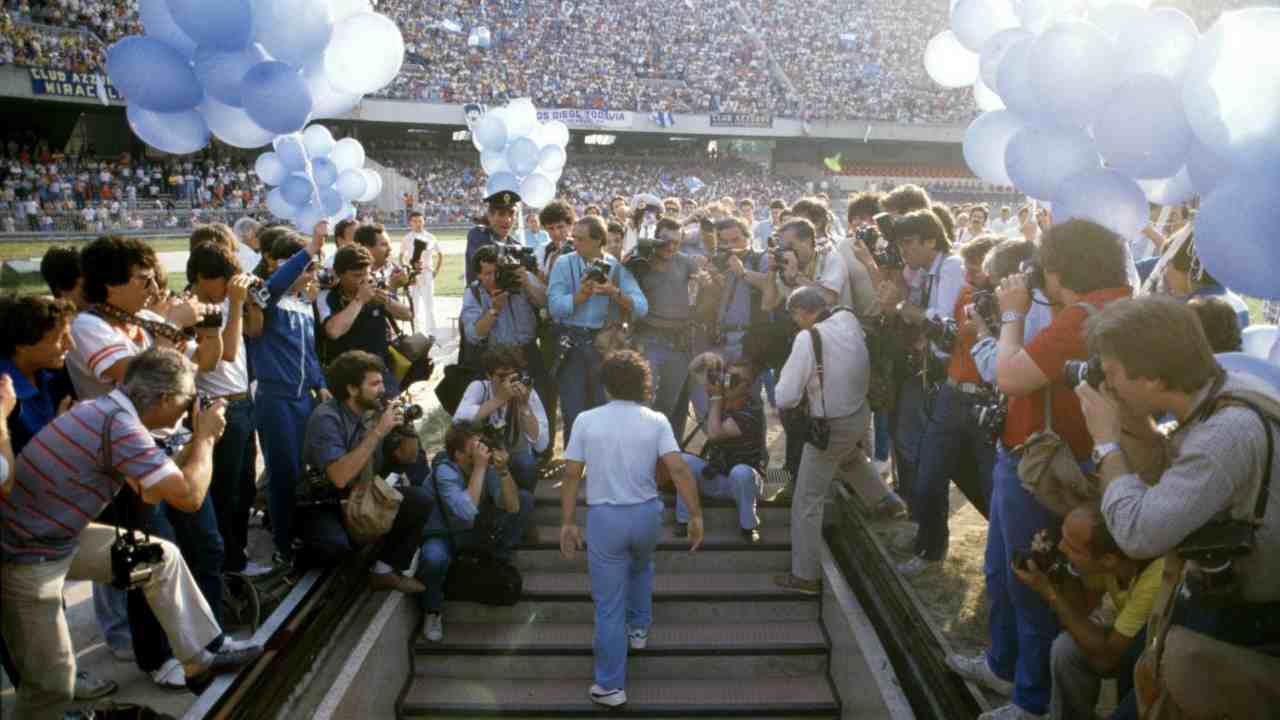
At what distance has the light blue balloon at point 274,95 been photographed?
4152mm

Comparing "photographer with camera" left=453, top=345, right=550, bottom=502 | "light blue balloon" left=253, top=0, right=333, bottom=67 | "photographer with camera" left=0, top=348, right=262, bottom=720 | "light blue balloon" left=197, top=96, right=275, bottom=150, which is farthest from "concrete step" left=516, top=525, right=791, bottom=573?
"light blue balloon" left=253, top=0, right=333, bottom=67

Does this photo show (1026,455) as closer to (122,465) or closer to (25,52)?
(122,465)

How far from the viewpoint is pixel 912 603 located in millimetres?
4043

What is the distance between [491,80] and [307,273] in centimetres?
3310

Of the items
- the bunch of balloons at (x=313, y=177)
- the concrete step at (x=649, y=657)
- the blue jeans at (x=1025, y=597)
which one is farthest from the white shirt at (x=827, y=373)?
the bunch of balloons at (x=313, y=177)

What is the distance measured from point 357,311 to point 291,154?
2773 mm

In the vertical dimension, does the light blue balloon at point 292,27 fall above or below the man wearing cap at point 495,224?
above

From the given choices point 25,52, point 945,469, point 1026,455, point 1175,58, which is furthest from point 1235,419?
point 25,52

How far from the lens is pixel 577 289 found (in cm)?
543

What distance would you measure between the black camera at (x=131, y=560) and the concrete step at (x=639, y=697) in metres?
1.91

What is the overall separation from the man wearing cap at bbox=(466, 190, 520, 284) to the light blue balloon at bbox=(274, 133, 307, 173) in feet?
6.48

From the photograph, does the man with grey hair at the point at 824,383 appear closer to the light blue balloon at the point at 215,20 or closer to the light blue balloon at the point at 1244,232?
the light blue balloon at the point at 1244,232

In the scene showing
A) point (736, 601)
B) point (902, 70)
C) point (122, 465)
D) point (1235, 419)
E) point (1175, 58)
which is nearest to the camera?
point (1235, 419)

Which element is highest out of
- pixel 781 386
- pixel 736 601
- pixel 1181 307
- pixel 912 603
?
pixel 1181 307
